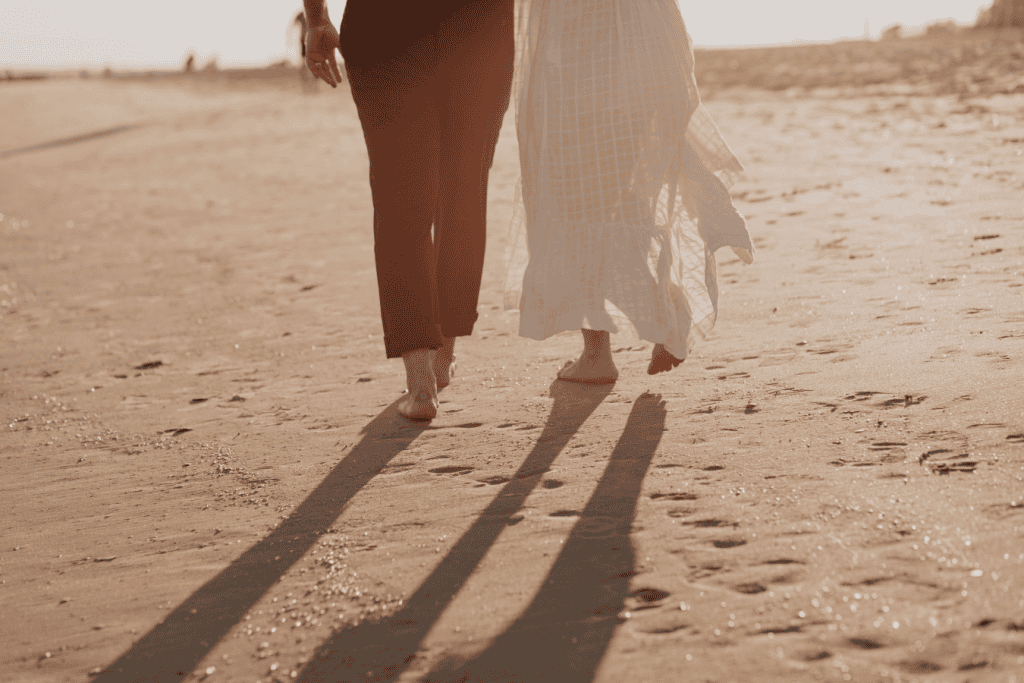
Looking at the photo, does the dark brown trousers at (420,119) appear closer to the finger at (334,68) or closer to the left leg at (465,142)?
the left leg at (465,142)

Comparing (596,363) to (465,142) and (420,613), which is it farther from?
(420,613)

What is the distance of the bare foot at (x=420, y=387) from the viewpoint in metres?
2.82

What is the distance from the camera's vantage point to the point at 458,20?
8.89 feet

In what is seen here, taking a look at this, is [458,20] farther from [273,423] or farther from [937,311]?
[937,311]

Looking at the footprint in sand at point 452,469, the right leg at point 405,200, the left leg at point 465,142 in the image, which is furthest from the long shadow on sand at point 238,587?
the left leg at point 465,142

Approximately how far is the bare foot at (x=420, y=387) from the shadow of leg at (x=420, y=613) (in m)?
0.42

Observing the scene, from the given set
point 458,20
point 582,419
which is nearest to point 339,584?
point 582,419

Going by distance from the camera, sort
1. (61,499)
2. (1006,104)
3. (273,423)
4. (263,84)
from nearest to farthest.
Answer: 1. (61,499)
2. (273,423)
3. (1006,104)
4. (263,84)

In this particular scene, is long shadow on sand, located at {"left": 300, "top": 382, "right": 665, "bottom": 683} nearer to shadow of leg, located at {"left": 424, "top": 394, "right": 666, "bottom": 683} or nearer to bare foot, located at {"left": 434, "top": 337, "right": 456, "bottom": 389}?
shadow of leg, located at {"left": 424, "top": 394, "right": 666, "bottom": 683}

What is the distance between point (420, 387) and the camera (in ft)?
9.32

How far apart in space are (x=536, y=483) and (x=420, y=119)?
111 cm

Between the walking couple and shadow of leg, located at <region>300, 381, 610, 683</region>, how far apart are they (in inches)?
19.0

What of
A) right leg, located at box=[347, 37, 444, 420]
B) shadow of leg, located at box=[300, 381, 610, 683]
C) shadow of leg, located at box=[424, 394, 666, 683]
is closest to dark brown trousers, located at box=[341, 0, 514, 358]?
right leg, located at box=[347, 37, 444, 420]

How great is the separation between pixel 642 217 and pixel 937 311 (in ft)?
4.05
